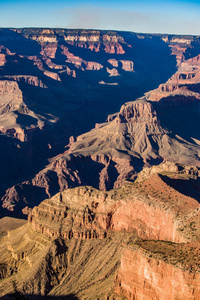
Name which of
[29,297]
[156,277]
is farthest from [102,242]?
[156,277]

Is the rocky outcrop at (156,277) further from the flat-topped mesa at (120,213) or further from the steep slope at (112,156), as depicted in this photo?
the steep slope at (112,156)

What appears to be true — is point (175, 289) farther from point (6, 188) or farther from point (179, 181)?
point (6, 188)

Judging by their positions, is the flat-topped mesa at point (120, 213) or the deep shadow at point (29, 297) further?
the flat-topped mesa at point (120, 213)

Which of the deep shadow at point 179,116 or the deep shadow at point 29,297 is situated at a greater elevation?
the deep shadow at point 179,116

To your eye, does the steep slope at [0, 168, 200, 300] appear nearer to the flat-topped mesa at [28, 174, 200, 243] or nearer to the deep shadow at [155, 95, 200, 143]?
the flat-topped mesa at [28, 174, 200, 243]

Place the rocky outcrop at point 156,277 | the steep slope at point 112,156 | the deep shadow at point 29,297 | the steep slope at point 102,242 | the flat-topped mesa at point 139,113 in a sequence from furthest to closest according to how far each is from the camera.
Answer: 1. the flat-topped mesa at point 139,113
2. the steep slope at point 112,156
3. the deep shadow at point 29,297
4. the steep slope at point 102,242
5. the rocky outcrop at point 156,277

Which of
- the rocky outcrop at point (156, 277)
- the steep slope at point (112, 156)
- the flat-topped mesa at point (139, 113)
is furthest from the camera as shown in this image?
the flat-topped mesa at point (139, 113)

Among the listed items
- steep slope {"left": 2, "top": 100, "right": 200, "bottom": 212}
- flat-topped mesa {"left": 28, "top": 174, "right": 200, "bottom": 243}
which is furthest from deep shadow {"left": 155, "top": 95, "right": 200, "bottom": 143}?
flat-topped mesa {"left": 28, "top": 174, "right": 200, "bottom": 243}

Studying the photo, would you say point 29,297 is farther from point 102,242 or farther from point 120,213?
point 120,213

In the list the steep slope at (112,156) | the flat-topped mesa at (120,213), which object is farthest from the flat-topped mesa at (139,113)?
the flat-topped mesa at (120,213)
